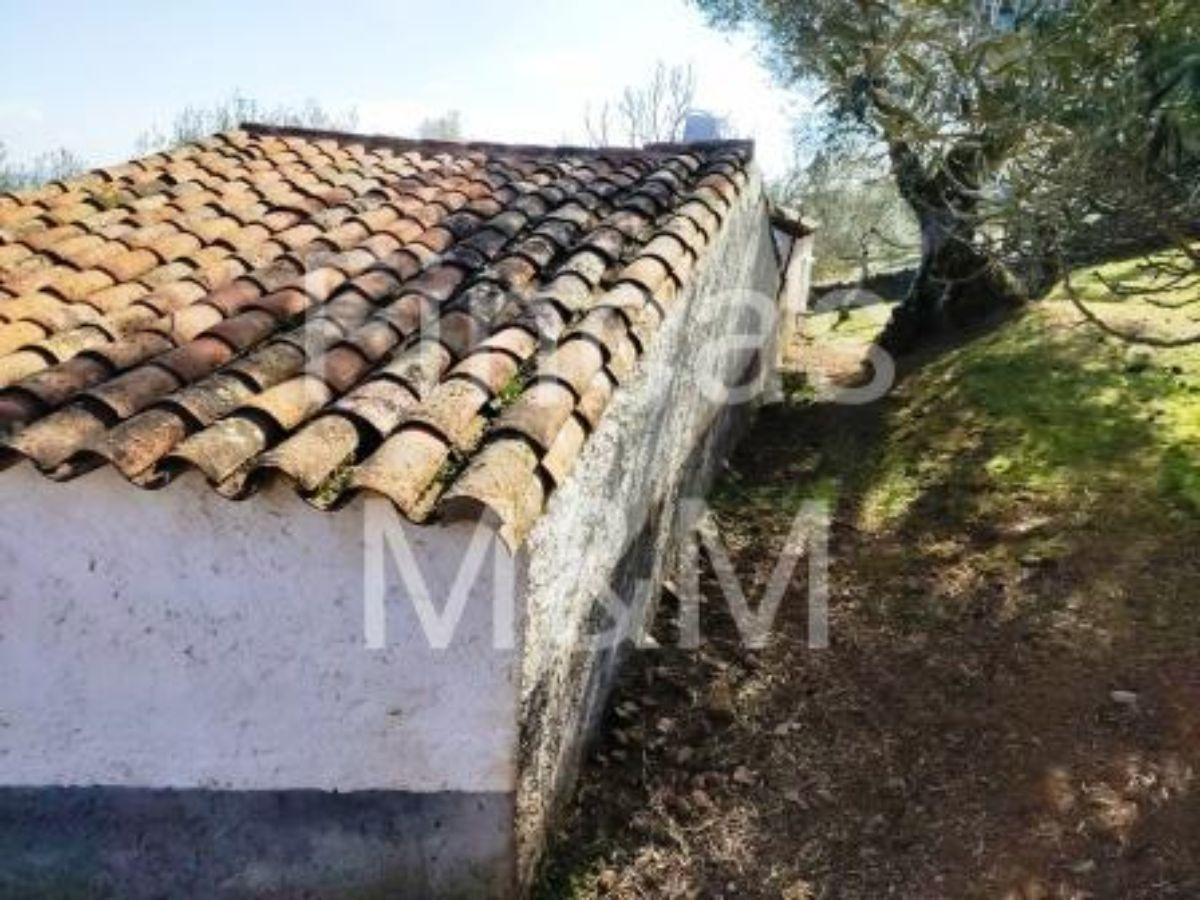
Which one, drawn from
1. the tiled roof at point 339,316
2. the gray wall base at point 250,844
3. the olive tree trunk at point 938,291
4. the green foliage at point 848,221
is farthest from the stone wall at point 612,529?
the green foliage at point 848,221

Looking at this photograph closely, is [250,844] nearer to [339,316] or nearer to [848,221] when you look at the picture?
[339,316]

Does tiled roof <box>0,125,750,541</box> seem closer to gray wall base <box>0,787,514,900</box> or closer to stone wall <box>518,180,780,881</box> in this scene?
stone wall <box>518,180,780,881</box>

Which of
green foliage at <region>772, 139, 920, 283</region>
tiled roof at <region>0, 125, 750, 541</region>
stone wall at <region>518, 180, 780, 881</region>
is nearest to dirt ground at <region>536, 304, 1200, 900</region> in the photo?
stone wall at <region>518, 180, 780, 881</region>

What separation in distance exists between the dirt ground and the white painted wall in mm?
1210

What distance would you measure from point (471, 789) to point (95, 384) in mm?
2374

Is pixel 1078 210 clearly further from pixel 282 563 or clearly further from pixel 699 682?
pixel 282 563

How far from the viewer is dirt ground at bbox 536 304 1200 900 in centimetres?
503

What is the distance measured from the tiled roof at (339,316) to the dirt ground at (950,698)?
7.78 ft

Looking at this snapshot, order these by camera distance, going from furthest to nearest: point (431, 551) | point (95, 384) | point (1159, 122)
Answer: point (1159, 122), point (95, 384), point (431, 551)

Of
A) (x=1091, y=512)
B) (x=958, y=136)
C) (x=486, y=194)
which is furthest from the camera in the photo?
(x=1091, y=512)

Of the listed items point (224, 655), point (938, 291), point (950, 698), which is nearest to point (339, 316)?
point (224, 655)

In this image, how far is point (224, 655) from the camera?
4.22m

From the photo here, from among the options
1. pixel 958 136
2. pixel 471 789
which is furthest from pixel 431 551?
pixel 958 136

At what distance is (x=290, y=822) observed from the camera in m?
4.38
